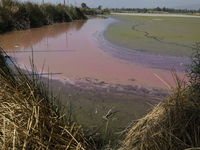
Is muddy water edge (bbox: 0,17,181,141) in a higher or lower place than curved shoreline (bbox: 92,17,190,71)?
lower

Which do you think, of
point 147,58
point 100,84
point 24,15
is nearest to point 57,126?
point 100,84

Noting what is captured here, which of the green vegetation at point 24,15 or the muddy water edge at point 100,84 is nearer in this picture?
the muddy water edge at point 100,84

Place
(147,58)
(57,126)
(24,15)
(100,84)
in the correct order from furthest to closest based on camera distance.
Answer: (24,15)
(147,58)
(100,84)
(57,126)

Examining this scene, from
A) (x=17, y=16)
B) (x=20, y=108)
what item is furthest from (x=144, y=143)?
(x=17, y=16)

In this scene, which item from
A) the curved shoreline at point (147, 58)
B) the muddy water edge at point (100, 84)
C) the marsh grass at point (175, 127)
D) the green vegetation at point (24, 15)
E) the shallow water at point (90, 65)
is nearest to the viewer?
the marsh grass at point (175, 127)

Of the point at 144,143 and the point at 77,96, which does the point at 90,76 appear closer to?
the point at 77,96

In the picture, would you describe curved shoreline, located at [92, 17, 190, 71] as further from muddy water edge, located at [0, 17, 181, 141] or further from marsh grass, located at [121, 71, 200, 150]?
marsh grass, located at [121, 71, 200, 150]

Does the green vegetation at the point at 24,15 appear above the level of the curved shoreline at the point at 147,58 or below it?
above

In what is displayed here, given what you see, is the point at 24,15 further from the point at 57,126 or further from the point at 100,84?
the point at 57,126

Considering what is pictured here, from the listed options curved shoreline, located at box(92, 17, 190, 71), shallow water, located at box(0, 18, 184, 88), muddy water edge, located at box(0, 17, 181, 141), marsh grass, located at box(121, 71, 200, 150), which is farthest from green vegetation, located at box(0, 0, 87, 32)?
marsh grass, located at box(121, 71, 200, 150)

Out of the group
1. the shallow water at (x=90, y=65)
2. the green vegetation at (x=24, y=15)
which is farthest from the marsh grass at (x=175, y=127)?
the green vegetation at (x=24, y=15)

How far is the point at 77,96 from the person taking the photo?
8.55 ft

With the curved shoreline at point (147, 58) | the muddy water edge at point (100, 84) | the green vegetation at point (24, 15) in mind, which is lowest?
the muddy water edge at point (100, 84)

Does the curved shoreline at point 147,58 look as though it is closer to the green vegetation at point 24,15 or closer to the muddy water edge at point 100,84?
the muddy water edge at point 100,84
